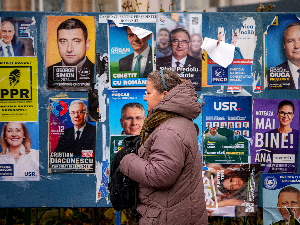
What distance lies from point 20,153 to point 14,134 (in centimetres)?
24

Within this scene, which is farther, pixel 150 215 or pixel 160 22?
pixel 160 22

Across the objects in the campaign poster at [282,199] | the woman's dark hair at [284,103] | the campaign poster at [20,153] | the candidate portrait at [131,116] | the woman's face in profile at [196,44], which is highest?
the woman's face in profile at [196,44]

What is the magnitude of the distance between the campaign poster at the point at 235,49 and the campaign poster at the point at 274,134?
14.6 inches

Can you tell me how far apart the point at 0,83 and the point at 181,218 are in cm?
270

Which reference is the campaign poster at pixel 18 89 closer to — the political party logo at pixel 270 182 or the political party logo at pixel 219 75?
the political party logo at pixel 219 75

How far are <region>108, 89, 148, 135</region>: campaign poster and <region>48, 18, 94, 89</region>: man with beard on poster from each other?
14.8 inches

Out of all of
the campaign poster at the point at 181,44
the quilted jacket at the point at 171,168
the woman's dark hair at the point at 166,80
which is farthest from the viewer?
the campaign poster at the point at 181,44

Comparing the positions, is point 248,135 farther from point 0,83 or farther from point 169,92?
point 0,83

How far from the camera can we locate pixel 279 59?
3.15 metres

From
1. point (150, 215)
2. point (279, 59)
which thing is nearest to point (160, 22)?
point (279, 59)

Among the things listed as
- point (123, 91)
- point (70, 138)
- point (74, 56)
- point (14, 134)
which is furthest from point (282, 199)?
point (14, 134)

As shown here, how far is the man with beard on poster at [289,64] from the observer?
3148 mm

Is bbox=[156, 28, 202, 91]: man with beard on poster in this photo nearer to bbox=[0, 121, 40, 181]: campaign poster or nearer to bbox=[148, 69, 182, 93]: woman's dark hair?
bbox=[148, 69, 182, 93]: woman's dark hair

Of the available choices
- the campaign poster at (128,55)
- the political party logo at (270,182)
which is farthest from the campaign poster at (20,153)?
the political party logo at (270,182)
